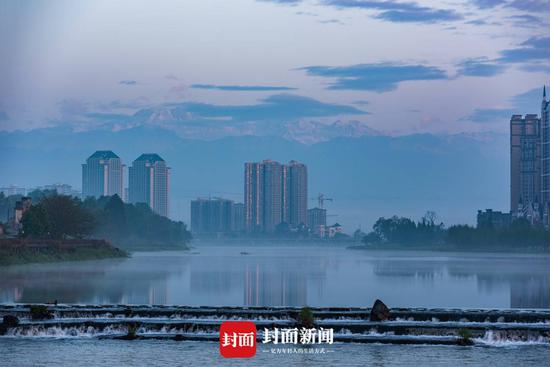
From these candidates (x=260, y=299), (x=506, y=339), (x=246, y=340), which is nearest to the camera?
(x=246, y=340)

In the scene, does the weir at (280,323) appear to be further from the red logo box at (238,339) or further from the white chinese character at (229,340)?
the white chinese character at (229,340)

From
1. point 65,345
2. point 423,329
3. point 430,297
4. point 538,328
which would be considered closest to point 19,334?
point 65,345

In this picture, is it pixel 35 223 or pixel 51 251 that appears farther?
pixel 35 223

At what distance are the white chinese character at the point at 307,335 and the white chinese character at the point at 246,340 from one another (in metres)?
1.69

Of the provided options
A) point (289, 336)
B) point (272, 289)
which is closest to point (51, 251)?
point (272, 289)

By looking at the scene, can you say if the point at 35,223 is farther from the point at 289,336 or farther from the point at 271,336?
the point at 271,336

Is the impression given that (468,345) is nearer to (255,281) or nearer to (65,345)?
(65,345)

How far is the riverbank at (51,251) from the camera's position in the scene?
3691 inches

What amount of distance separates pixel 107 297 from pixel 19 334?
14.5 meters

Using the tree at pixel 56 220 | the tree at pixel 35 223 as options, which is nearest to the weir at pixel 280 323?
the tree at pixel 35 223

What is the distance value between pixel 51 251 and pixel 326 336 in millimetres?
72673

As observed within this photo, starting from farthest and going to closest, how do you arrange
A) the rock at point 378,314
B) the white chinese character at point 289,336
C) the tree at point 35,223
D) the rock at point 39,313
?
1. the tree at point 35,223
2. the rock at point 39,313
3. the rock at point 378,314
4. the white chinese character at point 289,336

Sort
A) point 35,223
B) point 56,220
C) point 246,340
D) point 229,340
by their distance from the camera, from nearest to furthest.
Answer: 1. point 229,340
2. point 246,340
3. point 35,223
4. point 56,220

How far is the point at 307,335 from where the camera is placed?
3769cm
